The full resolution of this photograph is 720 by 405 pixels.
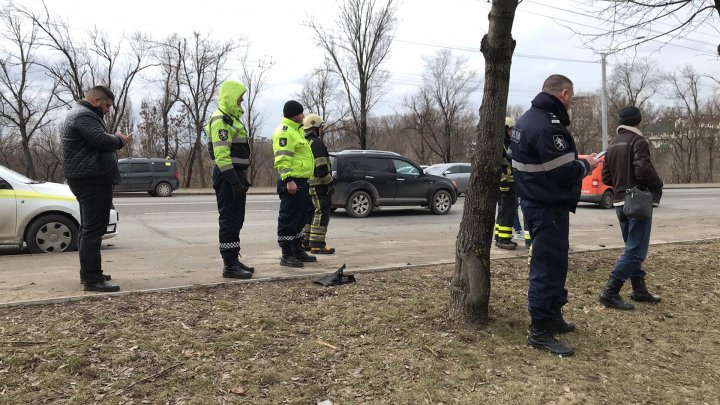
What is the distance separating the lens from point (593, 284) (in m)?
5.48

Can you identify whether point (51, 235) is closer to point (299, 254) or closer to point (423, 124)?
point (299, 254)

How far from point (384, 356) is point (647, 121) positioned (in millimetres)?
50713

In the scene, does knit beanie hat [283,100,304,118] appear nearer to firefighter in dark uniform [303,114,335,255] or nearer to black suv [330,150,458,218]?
firefighter in dark uniform [303,114,335,255]

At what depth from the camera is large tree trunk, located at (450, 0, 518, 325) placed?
393cm

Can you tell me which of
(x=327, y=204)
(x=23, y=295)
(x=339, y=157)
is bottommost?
(x=23, y=295)

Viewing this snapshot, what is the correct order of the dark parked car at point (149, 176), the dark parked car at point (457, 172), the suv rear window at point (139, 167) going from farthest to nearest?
the suv rear window at point (139, 167), the dark parked car at point (149, 176), the dark parked car at point (457, 172)

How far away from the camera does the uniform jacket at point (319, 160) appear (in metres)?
7.04

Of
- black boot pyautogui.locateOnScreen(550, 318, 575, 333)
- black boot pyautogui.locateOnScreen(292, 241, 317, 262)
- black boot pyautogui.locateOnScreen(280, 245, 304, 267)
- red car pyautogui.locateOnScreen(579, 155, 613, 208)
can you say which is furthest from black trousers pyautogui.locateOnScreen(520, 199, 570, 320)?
red car pyautogui.locateOnScreen(579, 155, 613, 208)

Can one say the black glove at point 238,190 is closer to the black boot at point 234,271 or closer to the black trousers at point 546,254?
the black boot at point 234,271

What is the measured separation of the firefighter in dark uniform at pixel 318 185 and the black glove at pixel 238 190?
182 cm

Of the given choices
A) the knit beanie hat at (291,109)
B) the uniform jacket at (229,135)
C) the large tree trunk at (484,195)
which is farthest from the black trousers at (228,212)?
the large tree trunk at (484,195)

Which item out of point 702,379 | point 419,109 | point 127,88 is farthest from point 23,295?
point 419,109

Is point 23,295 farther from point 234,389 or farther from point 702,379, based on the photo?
point 702,379

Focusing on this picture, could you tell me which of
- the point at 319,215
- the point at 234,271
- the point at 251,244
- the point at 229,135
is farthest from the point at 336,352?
the point at 251,244
